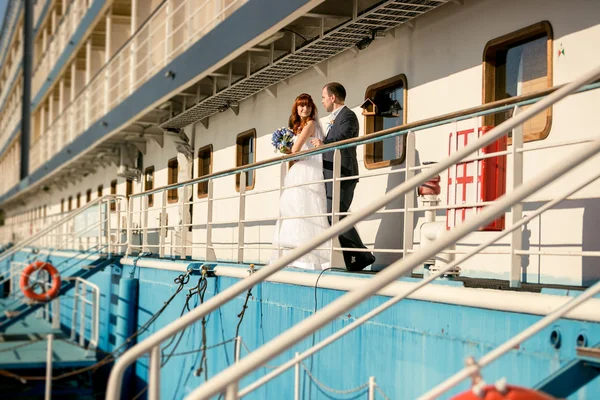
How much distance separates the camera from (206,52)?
34.2ft

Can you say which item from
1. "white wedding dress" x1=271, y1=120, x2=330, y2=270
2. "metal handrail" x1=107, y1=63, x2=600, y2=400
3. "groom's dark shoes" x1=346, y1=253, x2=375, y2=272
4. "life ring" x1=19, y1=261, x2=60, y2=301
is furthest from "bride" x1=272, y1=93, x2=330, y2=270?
"life ring" x1=19, y1=261, x2=60, y2=301

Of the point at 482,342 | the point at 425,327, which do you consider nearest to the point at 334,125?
the point at 425,327

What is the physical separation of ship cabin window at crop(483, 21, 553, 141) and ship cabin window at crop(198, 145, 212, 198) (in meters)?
7.36

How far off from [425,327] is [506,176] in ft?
5.64

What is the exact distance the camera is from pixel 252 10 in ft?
28.8

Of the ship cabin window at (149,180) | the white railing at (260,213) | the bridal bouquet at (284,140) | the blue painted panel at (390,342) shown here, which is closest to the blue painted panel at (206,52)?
the ship cabin window at (149,180)

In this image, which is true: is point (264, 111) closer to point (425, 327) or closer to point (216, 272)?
point (216, 272)

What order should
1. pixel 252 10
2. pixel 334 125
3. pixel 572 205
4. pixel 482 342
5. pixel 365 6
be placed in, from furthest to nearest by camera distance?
pixel 252 10 → pixel 365 6 → pixel 334 125 → pixel 572 205 → pixel 482 342

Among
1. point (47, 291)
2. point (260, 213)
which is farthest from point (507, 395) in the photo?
point (47, 291)

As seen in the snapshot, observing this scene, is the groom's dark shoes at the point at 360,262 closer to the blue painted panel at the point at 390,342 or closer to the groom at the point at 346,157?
the groom at the point at 346,157

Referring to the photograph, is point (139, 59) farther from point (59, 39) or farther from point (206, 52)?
point (59, 39)

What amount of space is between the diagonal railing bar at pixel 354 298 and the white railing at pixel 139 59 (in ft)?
24.9

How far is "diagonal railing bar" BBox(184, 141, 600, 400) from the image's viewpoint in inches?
97.0

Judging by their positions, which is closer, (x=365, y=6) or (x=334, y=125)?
(x=334, y=125)
